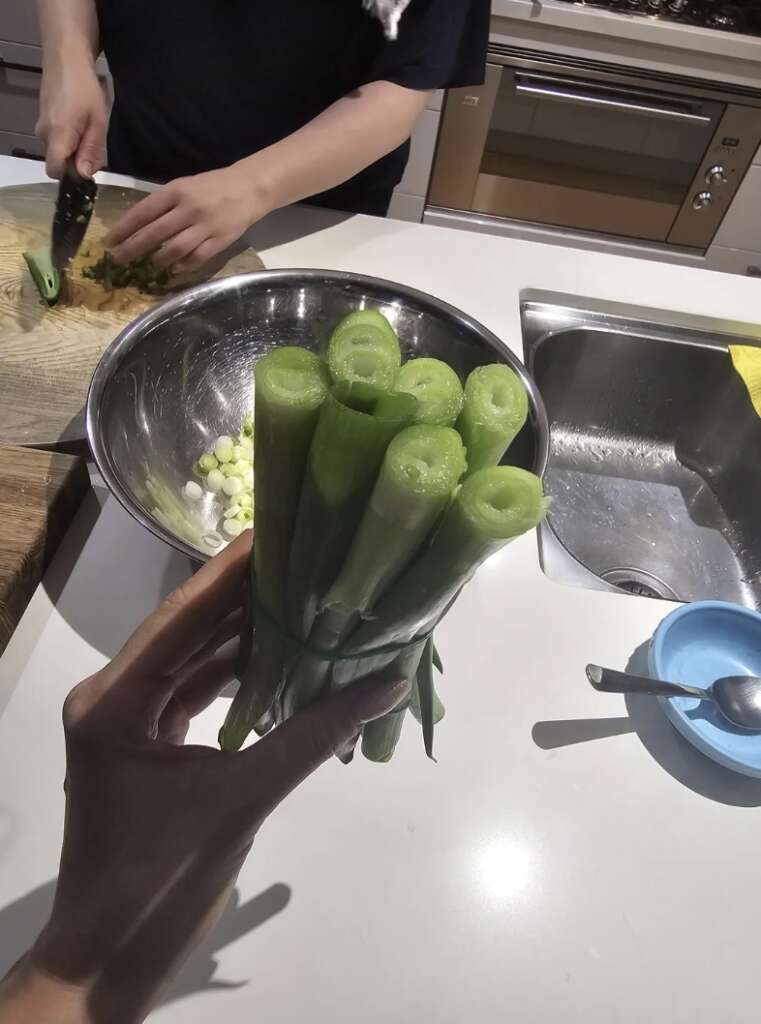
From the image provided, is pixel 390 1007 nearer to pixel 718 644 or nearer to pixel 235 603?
pixel 235 603

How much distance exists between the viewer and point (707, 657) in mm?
749

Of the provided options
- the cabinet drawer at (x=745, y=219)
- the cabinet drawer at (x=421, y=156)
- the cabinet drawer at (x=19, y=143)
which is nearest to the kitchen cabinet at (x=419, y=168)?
the cabinet drawer at (x=421, y=156)

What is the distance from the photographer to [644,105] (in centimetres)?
190

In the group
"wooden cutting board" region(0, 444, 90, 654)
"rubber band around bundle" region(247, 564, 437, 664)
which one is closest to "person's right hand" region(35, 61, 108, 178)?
"wooden cutting board" region(0, 444, 90, 654)

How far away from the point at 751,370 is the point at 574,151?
4.01 feet

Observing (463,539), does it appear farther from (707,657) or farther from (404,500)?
(707,657)

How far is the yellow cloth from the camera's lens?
1.08 meters

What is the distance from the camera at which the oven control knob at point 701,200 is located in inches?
81.8

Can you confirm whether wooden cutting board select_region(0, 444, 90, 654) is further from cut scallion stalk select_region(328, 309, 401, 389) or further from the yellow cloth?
the yellow cloth

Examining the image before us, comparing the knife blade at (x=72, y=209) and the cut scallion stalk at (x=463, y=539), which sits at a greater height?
the cut scallion stalk at (x=463, y=539)

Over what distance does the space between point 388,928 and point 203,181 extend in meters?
0.87

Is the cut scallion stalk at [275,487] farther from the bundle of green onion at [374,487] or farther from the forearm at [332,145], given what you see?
the forearm at [332,145]

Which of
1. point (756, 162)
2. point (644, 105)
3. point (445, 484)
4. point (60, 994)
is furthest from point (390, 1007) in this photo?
point (756, 162)

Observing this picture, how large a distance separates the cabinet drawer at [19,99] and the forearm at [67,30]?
1120mm
